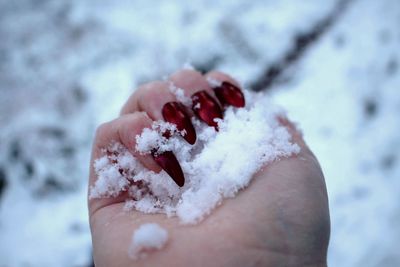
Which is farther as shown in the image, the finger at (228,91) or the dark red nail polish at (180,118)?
the finger at (228,91)

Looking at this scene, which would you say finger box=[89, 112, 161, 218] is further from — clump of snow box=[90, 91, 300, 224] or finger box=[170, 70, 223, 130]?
finger box=[170, 70, 223, 130]

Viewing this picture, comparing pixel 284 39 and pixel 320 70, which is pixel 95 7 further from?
pixel 320 70

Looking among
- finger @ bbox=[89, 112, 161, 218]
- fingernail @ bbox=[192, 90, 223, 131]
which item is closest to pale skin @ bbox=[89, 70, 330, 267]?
finger @ bbox=[89, 112, 161, 218]

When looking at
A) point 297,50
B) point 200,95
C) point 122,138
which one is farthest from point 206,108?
point 297,50

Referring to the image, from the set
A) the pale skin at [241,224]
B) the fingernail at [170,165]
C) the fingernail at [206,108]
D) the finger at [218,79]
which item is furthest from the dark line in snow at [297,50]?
the fingernail at [170,165]

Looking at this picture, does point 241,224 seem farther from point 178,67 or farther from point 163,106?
point 178,67

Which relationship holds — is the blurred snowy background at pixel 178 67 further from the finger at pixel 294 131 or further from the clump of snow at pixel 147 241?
the clump of snow at pixel 147 241
